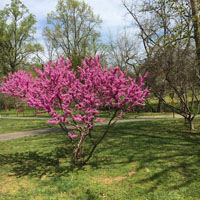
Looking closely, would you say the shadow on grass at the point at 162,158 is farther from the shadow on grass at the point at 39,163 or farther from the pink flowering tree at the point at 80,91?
the pink flowering tree at the point at 80,91

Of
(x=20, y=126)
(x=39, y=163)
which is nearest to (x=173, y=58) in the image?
(x=39, y=163)

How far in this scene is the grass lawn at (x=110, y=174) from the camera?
4.14 m

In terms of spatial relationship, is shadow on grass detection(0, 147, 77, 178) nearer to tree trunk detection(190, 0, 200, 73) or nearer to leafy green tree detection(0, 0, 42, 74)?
tree trunk detection(190, 0, 200, 73)

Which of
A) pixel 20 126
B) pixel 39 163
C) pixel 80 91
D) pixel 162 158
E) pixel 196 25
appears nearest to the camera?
pixel 80 91

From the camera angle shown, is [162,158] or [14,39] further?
[14,39]

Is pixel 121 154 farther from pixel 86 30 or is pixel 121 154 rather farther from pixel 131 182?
pixel 86 30

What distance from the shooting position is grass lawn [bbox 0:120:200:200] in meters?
4.14

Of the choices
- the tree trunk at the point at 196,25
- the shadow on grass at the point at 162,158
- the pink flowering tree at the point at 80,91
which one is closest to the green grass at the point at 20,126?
the shadow on grass at the point at 162,158

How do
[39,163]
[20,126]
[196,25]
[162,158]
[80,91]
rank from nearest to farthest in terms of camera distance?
[80,91] < [162,158] < [39,163] < [196,25] < [20,126]

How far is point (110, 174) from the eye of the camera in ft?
16.8

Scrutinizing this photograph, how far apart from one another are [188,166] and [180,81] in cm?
463

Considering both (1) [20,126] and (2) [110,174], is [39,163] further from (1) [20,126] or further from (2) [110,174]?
(1) [20,126]

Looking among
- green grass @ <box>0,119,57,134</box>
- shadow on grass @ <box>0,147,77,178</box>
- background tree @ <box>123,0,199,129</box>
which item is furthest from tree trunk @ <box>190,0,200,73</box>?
green grass @ <box>0,119,57,134</box>

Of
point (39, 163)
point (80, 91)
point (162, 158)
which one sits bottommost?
point (39, 163)
